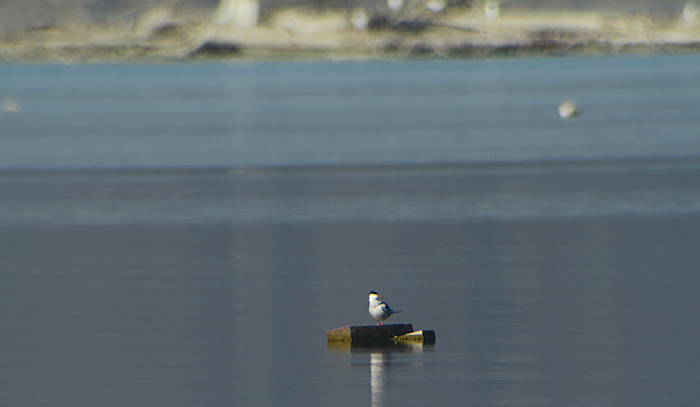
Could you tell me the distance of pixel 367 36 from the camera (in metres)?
141

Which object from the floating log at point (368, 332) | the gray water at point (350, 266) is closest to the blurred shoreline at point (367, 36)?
the gray water at point (350, 266)

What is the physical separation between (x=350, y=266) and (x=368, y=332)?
411 cm

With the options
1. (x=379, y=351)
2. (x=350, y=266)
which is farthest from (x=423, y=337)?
(x=350, y=266)

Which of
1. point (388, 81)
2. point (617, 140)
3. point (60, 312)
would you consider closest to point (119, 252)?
point (60, 312)

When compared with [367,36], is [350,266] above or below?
below

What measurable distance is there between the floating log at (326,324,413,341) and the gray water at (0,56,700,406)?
0.51 feet

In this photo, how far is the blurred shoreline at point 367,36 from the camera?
13838cm

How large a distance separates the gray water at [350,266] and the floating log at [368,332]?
0.16 metres

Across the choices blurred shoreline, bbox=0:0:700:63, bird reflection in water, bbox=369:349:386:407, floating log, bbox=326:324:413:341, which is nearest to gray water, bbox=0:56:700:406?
bird reflection in water, bbox=369:349:386:407

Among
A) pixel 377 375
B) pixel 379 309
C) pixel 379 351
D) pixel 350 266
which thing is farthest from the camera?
pixel 350 266

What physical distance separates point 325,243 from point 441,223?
2.20m

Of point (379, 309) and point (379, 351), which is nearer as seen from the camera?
point (379, 351)

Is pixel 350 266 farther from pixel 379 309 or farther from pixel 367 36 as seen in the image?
pixel 367 36

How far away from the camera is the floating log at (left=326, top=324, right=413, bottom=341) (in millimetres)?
11188
